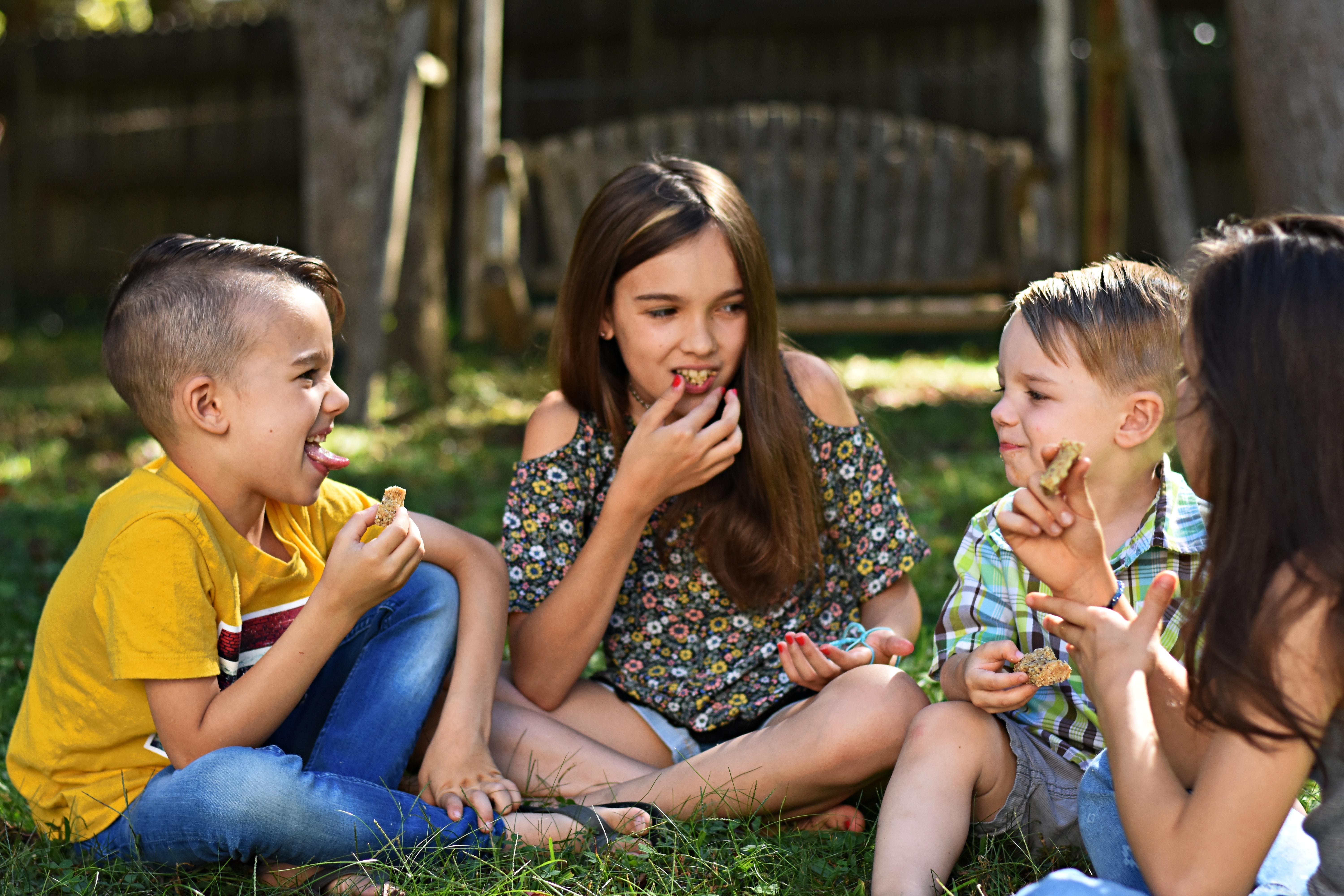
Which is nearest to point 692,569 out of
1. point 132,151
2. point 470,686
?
point 470,686

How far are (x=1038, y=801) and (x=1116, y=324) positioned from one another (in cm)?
73

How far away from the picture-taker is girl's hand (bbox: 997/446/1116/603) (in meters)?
1.59

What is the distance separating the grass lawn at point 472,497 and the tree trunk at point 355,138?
1.64ft

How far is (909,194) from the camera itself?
18.9ft

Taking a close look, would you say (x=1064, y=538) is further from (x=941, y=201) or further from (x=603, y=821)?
(x=941, y=201)

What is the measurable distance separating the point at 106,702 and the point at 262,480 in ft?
1.31

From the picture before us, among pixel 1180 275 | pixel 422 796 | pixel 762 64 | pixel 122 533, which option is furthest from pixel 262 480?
pixel 762 64

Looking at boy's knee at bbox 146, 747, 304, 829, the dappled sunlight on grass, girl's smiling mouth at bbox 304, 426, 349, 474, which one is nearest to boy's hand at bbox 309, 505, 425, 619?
girl's smiling mouth at bbox 304, 426, 349, 474

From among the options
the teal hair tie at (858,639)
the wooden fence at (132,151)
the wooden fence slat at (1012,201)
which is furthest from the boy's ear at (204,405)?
the wooden fence at (132,151)

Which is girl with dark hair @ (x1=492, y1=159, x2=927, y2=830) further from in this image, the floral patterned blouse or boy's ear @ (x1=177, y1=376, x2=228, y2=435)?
boy's ear @ (x1=177, y1=376, x2=228, y2=435)

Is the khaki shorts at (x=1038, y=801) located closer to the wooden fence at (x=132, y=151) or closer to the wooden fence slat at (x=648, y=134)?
the wooden fence slat at (x=648, y=134)

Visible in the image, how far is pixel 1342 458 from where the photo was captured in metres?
1.32

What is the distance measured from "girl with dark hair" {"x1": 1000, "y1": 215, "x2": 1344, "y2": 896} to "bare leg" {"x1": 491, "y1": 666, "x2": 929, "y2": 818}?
50cm

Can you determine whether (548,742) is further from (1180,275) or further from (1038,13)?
A: (1038,13)
